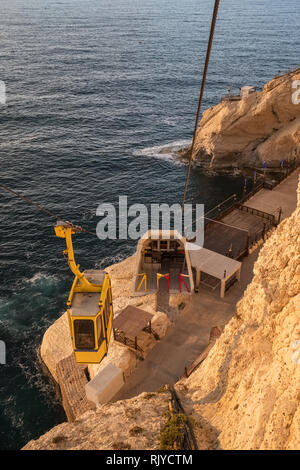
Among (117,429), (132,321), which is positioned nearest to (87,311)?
(117,429)

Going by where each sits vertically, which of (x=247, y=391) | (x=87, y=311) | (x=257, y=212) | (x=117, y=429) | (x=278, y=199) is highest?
(x=247, y=391)

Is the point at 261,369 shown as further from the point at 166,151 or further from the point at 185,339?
the point at 166,151

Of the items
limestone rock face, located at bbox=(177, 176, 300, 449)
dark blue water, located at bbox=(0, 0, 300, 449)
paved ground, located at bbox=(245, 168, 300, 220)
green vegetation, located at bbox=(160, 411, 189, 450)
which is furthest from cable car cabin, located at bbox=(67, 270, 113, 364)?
paved ground, located at bbox=(245, 168, 300, 220)

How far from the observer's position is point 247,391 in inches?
468

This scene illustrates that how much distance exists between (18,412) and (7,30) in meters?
183

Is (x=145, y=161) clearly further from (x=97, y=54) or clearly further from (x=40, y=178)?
(x=97, y=54)

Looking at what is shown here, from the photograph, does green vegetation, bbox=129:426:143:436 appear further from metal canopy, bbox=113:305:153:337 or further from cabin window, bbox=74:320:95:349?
metal canopy, bbox=113:305:153:337

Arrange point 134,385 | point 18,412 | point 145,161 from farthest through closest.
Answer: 1. point 145,161
2. point 18,412
3. point 134,385

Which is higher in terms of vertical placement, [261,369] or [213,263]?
[261,369]

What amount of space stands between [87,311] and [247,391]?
8.71 metres

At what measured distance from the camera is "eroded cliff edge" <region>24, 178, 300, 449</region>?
32.4 feet

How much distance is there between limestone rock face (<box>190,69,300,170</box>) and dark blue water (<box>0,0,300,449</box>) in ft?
13.2

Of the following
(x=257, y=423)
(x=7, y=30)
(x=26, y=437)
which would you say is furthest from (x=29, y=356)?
(x=7, y=30)

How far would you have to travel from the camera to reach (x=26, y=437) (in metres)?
24.2
